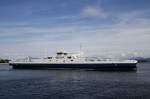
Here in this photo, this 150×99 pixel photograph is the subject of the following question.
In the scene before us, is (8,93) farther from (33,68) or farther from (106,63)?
(33,68)

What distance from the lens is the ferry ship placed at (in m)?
121

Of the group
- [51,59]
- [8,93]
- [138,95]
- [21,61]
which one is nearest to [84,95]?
[138,95]

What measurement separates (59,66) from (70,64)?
6707mm

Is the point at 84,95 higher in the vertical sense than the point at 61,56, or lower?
lower

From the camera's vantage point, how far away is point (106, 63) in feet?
406

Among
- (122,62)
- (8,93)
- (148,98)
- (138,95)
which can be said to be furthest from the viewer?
(122,62)

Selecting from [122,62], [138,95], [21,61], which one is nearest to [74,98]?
[138,95]

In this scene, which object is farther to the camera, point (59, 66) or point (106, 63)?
point (59, 66)

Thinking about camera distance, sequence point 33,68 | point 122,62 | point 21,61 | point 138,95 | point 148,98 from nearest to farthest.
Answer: point 148,98 → point 138,95 → point 122,62 → point 33,68 → point 21,61

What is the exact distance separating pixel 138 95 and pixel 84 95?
9.20 metres

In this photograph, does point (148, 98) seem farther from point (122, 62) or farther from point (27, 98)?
point (122, 62)

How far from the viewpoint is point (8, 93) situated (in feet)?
168

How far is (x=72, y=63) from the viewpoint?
134m

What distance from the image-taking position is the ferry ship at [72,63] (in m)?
121
